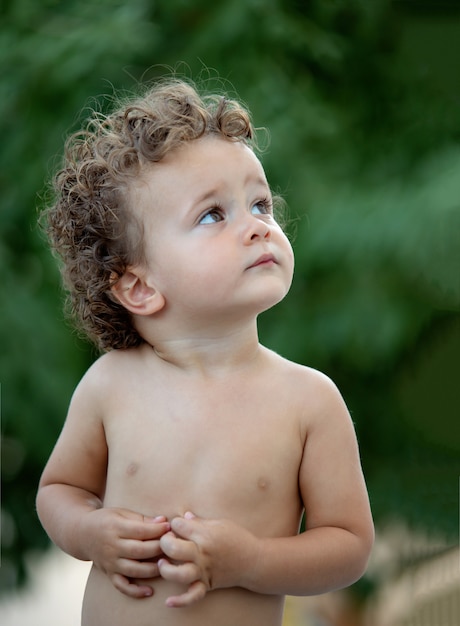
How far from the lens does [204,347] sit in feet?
4.75

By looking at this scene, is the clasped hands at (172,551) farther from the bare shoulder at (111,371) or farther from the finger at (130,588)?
the bare shoulder at (111,371)

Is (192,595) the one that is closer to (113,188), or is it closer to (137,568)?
(137,568)

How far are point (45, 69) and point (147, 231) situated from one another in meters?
1.79

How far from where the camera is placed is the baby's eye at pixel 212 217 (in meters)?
1.40

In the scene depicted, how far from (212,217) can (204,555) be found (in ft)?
1.39

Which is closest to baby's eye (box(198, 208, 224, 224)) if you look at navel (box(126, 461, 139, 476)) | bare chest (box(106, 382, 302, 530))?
bare chest (box(106, 382, 302, 530))

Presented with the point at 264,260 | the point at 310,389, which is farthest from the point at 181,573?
the point at 264,260

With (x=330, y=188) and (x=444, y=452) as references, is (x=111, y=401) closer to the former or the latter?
(x=330, y=188)

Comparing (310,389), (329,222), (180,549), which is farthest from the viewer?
(329,222)

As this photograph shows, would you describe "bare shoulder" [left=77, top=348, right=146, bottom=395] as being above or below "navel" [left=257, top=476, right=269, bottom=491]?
above

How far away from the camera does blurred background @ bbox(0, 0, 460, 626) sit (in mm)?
3006

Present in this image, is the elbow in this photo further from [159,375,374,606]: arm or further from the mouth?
the mouth

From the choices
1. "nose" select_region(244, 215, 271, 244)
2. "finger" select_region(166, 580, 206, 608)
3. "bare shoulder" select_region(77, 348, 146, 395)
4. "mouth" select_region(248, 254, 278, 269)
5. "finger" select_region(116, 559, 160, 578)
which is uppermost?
"nose" select_region(244, 215, 271, 244)

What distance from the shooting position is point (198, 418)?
4.64ft
